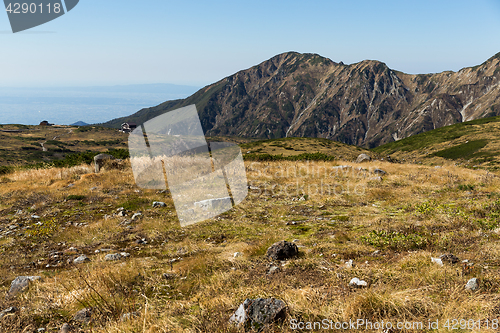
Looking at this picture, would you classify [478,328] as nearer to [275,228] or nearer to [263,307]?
[263,307]

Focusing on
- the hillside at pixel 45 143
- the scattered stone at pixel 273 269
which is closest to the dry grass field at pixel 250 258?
the scattered stone at pixel 273 269

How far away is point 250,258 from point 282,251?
0.79 m

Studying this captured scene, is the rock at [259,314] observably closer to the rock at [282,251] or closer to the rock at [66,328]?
the rock at [66,328]

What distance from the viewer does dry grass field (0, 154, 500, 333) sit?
3863mm

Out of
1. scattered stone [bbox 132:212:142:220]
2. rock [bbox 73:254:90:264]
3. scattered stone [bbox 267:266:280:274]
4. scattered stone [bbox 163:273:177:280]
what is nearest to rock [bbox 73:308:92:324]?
scattered stone [bbox 163:273:177:280]

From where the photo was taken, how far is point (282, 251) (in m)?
6.48

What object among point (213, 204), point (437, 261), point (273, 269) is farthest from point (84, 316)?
point (213, 204)

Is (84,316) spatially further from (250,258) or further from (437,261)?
(437,261)

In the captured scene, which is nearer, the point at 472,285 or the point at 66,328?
the point at 66,328

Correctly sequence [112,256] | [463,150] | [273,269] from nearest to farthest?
[273,269]
[112,256]
[463,150]

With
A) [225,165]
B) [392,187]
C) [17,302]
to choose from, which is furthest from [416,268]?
[225,165]

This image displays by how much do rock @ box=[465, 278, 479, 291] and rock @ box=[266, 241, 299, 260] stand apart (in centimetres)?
330

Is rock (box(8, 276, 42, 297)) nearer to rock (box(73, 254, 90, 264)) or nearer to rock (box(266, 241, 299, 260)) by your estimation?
rock (box(73, 254, 90, 264))

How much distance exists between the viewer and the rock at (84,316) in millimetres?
4089
